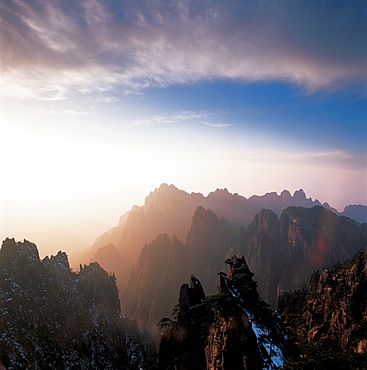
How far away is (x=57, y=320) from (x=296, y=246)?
11525 cm

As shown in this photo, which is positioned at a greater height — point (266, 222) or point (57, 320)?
point (266, 222)

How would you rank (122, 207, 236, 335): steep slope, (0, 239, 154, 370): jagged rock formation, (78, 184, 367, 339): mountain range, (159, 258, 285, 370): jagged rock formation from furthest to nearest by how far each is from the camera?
(78, 184, 367, 339): mountain range, (122, 207, 236, 335): steep slope, (0, 239, 154, 370): jagged rock formation, (159, 258, 285, 370): jagged rock formation

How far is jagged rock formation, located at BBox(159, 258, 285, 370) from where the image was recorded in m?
27.0

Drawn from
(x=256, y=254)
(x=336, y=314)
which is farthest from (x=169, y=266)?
(x=336, y=314)

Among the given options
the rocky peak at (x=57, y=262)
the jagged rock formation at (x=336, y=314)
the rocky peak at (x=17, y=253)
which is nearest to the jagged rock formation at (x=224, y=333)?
the jagged rock formation at (x=336, y=314)

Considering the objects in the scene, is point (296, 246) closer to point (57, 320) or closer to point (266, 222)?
point (266, 222)

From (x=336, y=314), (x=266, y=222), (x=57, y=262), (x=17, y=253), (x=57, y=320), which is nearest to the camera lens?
(x=336, y=314)

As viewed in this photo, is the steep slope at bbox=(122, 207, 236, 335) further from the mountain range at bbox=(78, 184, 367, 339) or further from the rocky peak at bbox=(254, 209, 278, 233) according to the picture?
the rocky peak at bbox=(254, 209, 278, 233)

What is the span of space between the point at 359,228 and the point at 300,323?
100 metres

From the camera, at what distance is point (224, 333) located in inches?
1103

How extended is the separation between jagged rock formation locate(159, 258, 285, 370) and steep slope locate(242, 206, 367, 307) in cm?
9446

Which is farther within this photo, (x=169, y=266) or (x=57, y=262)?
(x=169, y=266)

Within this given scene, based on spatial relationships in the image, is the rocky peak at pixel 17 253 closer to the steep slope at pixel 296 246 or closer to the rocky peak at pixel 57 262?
the rocky peak at pixel 57 262

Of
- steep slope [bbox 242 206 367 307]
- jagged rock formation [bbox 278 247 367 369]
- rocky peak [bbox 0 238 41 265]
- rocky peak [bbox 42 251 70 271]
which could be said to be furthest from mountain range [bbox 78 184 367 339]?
rocky peak [bbox 0 238 41 265]
